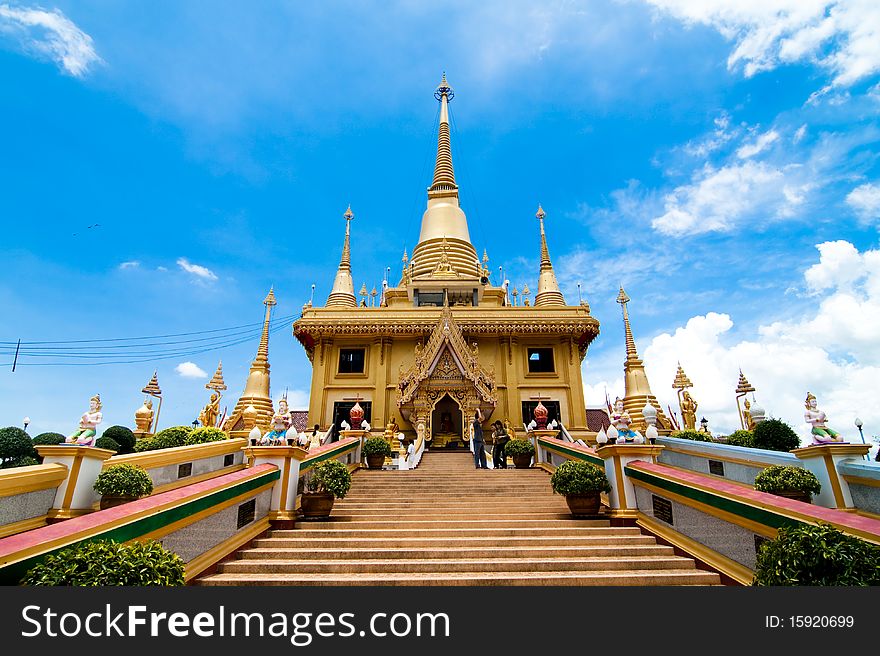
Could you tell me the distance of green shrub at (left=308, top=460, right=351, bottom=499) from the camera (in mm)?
9242

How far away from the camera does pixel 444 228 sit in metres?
32.0

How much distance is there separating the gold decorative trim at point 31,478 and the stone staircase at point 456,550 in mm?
3405

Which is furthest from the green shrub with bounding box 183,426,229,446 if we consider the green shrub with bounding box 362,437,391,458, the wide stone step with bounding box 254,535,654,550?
the wide stone step with bounding box 254,535,654,550

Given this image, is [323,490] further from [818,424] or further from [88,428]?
[818,424]

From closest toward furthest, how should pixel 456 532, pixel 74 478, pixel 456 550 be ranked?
pixel 456 550, pixel 74 478, pixel 456 532

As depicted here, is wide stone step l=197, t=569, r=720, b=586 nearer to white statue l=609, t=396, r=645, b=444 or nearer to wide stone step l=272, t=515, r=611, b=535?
wide stone step l=272, t=515, r=611, b=535

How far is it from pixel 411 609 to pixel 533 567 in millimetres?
3969

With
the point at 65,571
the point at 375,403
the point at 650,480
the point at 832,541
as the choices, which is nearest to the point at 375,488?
the point at 650,480

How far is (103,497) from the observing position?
318 inches

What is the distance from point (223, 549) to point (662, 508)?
6699mm

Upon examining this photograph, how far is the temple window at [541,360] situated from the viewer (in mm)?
24281

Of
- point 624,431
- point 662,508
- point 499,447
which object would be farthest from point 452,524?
→ point 499,447

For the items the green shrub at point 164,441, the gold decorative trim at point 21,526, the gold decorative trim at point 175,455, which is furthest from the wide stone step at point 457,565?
the green shrub at point 164,441

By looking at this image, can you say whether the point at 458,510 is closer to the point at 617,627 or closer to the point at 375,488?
the point at 375,488
